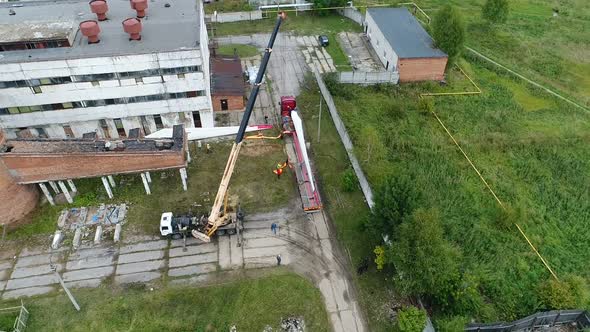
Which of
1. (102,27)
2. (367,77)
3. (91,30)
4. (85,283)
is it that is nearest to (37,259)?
(85,283)

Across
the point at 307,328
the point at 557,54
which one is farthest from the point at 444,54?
the point at 307,328

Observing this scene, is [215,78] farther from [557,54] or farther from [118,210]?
[557,54]

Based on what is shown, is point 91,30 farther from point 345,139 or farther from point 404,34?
point 404,34

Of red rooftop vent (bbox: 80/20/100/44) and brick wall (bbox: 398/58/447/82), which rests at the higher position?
red rooftop vent (bbox: 80/20/100/44)

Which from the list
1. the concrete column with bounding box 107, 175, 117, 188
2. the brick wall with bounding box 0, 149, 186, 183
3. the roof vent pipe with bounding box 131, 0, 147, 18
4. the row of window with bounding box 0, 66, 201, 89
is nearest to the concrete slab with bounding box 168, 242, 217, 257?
the brick wall with bounding box 0, 149, 186, 183

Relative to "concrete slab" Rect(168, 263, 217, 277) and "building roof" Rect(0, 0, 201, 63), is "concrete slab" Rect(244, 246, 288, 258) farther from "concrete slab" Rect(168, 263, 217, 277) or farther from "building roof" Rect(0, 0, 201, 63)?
"building roof" Rect(0, 0, 201, 63)

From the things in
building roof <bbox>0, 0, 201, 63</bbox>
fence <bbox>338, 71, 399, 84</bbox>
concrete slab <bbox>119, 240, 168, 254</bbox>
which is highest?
building roof <bbox>0, 0, 201, 63</bbox>
